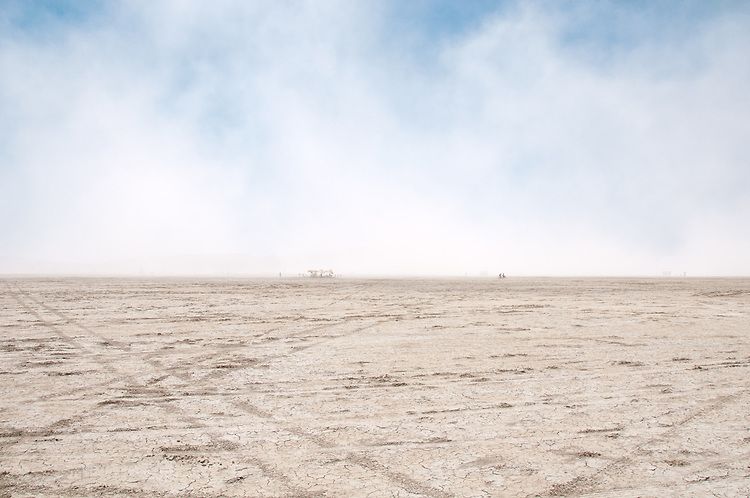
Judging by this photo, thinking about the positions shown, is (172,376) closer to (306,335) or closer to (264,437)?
(264,437)

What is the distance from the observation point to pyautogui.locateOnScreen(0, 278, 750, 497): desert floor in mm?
3740

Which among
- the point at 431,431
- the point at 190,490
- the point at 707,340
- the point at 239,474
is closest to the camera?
the point at 190,490

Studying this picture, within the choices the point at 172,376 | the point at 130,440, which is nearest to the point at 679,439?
the point at 130,440

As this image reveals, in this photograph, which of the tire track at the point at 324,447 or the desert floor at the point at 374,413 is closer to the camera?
the tire track at the point at 324,447

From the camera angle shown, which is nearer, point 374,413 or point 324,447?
point 324,447

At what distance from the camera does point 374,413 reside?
17.5ft

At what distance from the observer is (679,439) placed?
4523 millimetres

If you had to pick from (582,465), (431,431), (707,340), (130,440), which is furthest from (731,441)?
(707,340)

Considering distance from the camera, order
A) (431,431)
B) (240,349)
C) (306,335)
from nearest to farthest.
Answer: (431,431) → (240,349) → (306,335)

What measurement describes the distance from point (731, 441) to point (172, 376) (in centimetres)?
727

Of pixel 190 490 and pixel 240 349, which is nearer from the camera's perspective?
pixel 190 490

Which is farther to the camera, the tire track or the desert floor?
the desert floor

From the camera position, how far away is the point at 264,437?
4.57 m

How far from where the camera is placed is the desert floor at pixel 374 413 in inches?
147
